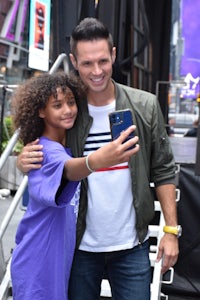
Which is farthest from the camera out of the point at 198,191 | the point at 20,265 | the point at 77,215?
the point at 198,191

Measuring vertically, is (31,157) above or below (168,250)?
above

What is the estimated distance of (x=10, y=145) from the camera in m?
2.75

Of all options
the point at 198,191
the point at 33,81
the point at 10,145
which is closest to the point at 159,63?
the point at 198,191

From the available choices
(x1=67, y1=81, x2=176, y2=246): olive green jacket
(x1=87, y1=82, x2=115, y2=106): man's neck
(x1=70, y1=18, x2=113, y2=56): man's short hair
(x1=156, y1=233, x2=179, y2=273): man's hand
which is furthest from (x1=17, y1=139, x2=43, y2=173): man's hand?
(x1=156, y1=233, x2=179, y2=273): man's hand

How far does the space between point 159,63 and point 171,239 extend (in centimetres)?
1087

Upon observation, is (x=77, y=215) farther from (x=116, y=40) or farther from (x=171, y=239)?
(x=116, y=40)

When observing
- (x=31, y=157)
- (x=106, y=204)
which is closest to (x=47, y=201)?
(x=31, y=157)

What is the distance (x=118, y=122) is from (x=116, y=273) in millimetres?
758

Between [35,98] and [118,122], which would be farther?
[35,98]

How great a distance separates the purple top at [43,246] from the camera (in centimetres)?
170

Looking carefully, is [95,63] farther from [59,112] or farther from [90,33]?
[59,112]

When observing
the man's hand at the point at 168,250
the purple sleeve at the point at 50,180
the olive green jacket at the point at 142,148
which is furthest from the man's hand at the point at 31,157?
the man's hand at the point at 168,250

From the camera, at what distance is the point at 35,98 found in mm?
1749

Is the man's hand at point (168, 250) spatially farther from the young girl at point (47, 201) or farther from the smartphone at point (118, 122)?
the smartphone at point (118, 122)
